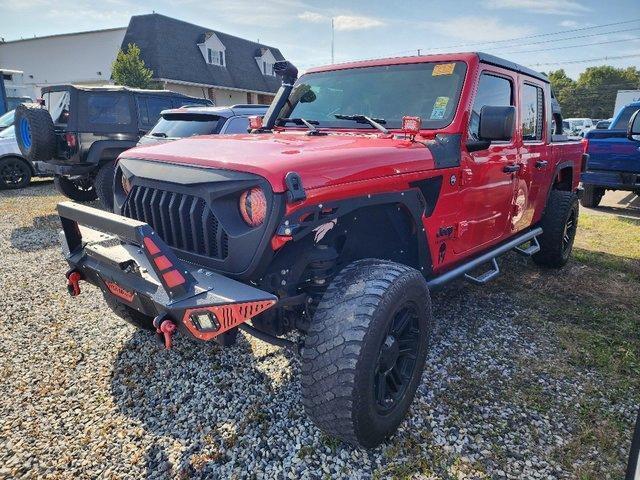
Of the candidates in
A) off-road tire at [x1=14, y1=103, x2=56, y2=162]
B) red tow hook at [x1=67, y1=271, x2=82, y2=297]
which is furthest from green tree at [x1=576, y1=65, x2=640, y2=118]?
red tow hook at [x1=67, y1=271, x2=82, y2=297]

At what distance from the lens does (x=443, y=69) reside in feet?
10.3

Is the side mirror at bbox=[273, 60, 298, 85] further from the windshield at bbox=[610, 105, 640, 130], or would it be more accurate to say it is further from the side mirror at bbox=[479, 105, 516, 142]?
the windshield at bbox=[610, 105, 640, 130]

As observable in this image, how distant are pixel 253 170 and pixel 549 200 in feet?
13.4

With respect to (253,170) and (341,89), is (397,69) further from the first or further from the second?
(253,170)

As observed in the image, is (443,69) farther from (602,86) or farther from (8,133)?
(602,86)

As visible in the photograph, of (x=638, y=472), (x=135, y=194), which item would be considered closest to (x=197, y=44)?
(x=135, y=194)

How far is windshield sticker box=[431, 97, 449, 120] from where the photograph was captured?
3.00m

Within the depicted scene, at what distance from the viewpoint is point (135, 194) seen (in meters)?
2.58

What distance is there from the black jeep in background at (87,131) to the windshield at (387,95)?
5.15 meters

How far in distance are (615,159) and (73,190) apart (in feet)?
34.4

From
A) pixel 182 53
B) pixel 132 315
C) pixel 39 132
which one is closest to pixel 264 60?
pixel 182 53

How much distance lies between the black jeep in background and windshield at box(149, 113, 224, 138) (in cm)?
159

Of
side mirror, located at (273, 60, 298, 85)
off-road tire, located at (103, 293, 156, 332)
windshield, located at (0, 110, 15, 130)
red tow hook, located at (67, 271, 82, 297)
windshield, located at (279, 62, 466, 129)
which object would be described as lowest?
off-road tire, located at (103, 293, 156, 332)

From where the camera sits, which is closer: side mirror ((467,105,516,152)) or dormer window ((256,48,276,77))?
side mirror ((467,105,516,152))
